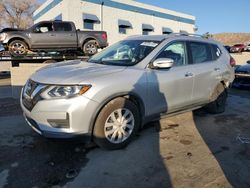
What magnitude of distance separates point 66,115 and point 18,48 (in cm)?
760

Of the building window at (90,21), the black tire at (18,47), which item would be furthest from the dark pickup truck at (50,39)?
the building window at (90,21)

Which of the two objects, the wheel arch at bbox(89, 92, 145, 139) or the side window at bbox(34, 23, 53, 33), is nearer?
the wheel arch at bbox(89, 92, 145, 139)

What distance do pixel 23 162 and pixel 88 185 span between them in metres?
1.21

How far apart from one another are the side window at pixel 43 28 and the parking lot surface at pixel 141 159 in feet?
19.7

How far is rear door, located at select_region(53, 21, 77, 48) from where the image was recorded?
418 inches

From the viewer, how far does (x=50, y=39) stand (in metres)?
10.5

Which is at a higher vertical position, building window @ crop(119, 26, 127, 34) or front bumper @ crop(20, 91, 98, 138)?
building window @ crop(119, 26, 127, 34)

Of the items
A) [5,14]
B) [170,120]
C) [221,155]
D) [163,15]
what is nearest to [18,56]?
[170,120]

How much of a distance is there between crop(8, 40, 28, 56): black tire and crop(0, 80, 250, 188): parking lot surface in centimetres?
528

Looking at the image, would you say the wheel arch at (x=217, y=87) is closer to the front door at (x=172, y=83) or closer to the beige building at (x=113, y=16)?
the front door at (x=172, y=83)

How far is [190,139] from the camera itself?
4570 millimetres

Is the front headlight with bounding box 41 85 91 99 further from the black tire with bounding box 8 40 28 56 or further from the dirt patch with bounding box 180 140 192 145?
the black tire with bounding box 8 40 28 56

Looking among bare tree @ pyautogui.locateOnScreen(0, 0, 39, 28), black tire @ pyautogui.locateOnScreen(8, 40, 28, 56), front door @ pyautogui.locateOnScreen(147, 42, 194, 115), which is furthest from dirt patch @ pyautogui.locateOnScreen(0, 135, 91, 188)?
bare tree @ pyautogui.locateOnScreen(0, 0, 39, 28)

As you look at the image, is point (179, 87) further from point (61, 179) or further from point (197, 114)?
point (61, 179)
